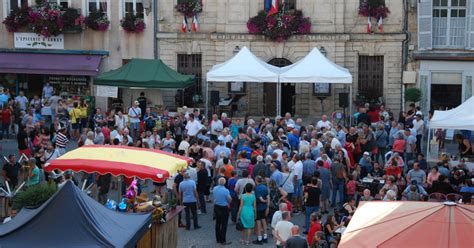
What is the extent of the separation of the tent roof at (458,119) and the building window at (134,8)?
1231cm

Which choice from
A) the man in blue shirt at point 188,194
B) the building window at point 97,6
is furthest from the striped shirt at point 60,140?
the building window at point 97,6

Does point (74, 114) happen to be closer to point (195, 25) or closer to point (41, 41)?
point (41, 41)

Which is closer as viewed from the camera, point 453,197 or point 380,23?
point 453,197

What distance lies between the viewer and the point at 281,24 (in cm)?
2808

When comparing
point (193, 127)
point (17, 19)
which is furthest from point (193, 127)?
point (17, 19)

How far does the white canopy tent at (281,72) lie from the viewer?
2512cm

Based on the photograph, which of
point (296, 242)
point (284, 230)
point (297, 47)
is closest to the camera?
point (296, 242)

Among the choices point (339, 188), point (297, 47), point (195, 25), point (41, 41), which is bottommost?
point (339, 188)

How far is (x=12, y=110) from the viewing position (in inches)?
1000

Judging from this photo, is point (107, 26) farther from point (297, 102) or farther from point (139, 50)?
point (297, 102)

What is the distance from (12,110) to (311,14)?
10353 millimetres

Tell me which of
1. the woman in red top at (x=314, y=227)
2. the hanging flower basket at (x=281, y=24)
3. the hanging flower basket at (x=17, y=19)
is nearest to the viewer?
the woman in red top at (x=314, y=227)

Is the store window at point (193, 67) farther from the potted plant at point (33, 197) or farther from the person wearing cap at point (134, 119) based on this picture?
the potted plant at point (33, 197)

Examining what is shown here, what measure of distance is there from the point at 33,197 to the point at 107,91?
14.5 m
